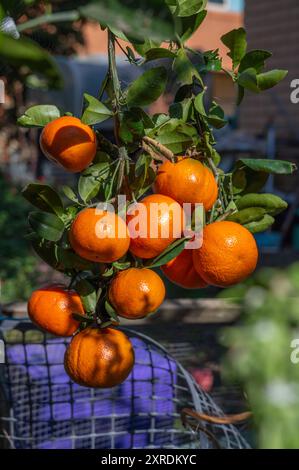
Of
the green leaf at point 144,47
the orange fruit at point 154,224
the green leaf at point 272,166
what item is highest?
the green leaf at point 144,47

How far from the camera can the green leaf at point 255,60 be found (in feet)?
3.00

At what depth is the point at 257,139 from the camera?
21.4ft

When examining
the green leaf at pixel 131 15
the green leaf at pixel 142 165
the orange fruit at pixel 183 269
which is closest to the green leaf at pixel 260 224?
the orange fruit at pixel 183 269

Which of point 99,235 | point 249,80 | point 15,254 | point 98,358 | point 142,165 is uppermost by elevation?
point 15,254

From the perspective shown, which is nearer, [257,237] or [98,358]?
[98,358]

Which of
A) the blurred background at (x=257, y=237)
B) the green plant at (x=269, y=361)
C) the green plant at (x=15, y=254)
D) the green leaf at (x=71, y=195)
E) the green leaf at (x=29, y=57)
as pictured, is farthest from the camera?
the green plant at (x=15, y=254)

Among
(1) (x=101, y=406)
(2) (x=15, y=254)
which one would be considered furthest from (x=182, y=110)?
(2) (x=15, y=254)

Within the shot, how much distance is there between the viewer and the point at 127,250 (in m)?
0.91

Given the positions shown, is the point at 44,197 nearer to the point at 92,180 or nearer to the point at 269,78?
the point at 92,180

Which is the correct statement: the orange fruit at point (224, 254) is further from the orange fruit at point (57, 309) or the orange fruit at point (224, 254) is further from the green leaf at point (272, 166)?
the orange fruit at point (57, 309)

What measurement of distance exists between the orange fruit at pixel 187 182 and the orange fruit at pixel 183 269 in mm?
82

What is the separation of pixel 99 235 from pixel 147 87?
0.20 m
